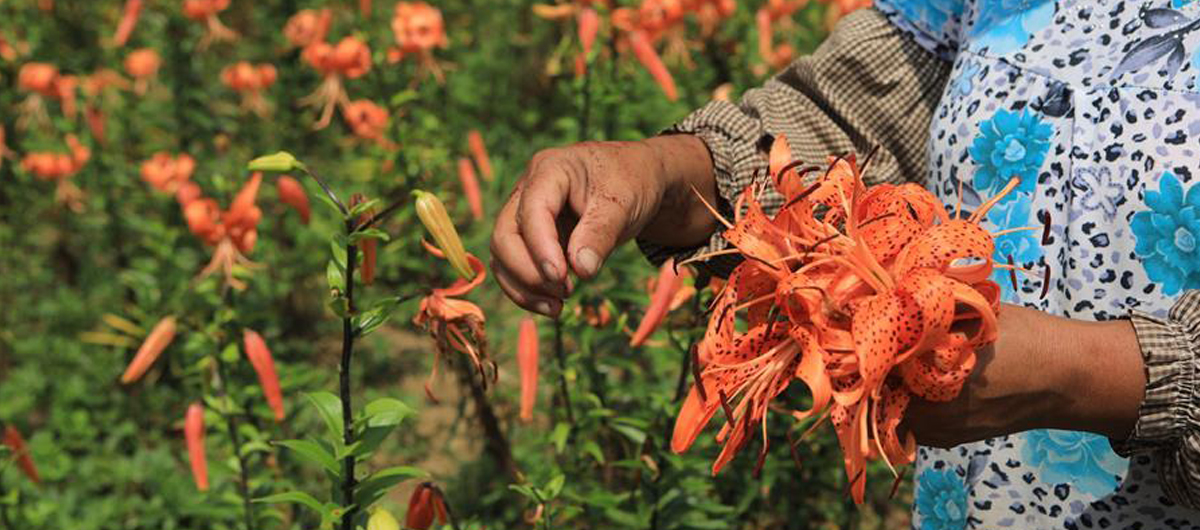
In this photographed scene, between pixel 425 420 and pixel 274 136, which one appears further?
pixel 274 136

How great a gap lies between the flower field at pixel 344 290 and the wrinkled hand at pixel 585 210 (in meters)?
0.14

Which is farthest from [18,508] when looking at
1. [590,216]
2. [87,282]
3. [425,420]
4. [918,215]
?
[918,215]

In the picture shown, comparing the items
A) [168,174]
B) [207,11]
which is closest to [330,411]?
[168,174]

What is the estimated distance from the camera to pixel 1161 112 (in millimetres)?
963

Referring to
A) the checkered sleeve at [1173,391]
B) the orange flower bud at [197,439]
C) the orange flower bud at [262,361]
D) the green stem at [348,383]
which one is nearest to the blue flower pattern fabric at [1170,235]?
the checkered sleeve at [1173,391]

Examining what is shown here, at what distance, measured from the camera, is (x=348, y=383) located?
1150 mm

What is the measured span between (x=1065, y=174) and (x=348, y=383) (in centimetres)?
67

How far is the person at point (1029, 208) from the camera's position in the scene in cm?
80

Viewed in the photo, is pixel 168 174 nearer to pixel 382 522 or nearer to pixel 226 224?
pixel 226 224

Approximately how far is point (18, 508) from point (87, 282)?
4.28 ft

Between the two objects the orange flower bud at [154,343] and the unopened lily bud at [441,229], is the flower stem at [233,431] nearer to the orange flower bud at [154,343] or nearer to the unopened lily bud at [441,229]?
the orange flower bud at [154,343]

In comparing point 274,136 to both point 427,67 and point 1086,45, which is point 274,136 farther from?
point 1086,45

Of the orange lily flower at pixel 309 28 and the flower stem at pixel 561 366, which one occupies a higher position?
Result: the flower stem at pixel 561 366

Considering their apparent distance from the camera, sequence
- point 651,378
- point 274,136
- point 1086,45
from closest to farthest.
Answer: point 1086,45, point 651,378, point 274,136
